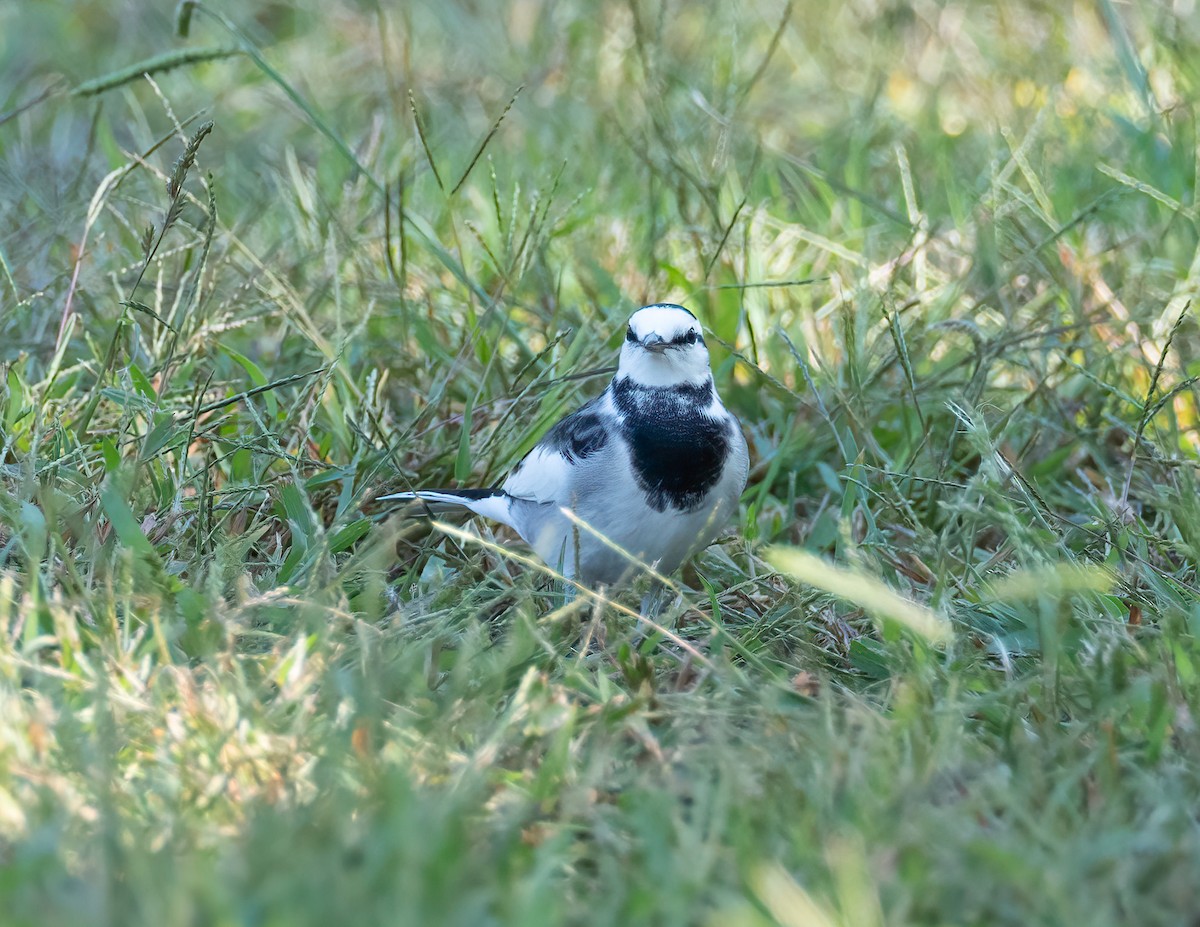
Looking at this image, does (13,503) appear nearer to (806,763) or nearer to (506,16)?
(806,763)

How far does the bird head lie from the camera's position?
305 cm

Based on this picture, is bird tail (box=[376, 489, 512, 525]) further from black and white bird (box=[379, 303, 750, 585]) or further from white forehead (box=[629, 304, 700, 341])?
white forehead (box=[629, 304, 700, 341])

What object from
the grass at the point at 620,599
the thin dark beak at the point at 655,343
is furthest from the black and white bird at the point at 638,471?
the grass at the point at 620,599

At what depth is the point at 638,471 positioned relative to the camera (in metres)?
2.94

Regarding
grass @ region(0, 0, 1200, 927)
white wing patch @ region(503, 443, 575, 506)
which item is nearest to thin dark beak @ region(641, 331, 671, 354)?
grass @ region(0, 0, 1200, 927)

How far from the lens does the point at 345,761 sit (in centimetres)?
188

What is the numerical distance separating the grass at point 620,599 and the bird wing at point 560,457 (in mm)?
200

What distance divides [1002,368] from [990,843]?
244cm

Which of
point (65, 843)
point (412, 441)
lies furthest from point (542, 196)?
point (65, 843)

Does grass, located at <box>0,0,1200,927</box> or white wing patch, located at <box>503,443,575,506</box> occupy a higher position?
grass, located at <box>0,0,1200,927</box>

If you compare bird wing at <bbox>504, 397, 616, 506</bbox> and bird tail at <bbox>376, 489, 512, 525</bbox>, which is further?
bird tail at <bbox>376, 489, 512, 525</bbox>

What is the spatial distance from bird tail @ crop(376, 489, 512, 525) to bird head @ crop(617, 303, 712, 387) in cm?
41

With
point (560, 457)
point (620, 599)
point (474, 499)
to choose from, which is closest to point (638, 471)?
point (560, 457)

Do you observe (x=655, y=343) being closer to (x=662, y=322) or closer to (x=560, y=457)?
(x=662, y=322)
